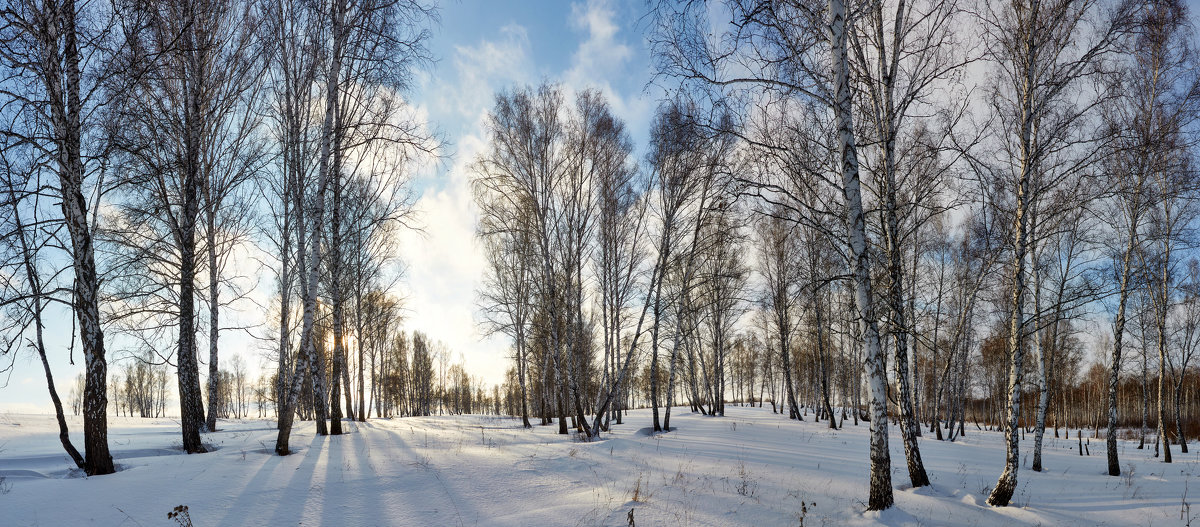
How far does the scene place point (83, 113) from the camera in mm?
7387

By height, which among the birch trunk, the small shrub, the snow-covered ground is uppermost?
the birch trunk

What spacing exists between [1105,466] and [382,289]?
26.6 m

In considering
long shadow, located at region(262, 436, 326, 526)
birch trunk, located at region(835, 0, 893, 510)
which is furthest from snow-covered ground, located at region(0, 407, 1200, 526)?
birch trunk, located at region(835, 0, 893, 510)

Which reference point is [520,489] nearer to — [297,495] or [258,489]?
[297,495]

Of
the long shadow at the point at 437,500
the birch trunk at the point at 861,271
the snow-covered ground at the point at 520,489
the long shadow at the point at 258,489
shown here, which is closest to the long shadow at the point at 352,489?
the snow-covered ground at the point at 520,489

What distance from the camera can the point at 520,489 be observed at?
6.72 metres

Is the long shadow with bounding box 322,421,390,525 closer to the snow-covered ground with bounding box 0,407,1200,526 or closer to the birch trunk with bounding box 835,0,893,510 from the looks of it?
the snow-covered ground with bounding box 0,407,1200,526

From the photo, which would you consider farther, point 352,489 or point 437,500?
point 352,489

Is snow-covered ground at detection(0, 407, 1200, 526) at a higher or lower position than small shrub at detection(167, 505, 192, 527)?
lower

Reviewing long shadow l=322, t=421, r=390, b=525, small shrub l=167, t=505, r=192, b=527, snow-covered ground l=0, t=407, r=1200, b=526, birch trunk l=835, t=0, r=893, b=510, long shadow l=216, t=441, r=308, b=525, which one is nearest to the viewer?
small shrub l=167, t=505, r=192, b=527

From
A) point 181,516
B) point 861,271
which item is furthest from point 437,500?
point 861,271

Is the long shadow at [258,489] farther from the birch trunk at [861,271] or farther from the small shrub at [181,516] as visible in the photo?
the birch trunk at [861,271]

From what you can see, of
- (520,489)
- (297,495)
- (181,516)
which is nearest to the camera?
(181,516)

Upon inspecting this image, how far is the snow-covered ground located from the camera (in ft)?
18.0
